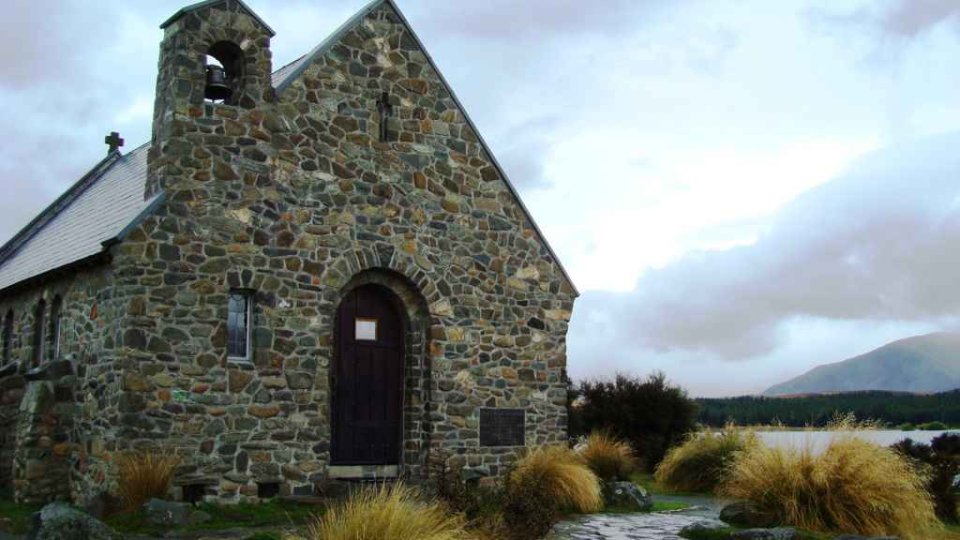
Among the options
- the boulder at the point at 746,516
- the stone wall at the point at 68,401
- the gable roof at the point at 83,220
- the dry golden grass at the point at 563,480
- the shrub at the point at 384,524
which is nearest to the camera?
the shrub at the point at 384,524

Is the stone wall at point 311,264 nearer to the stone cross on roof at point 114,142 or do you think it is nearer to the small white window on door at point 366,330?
the small white window on door at point 366,330

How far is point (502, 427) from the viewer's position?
754 inches

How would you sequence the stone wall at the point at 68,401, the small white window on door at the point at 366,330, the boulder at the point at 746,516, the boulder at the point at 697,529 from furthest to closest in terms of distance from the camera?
the small white window on door at the point at 366,330, the stone wall at the point at 68,401, the boulder at the point at 746,516, the boulder at the point at 697,529

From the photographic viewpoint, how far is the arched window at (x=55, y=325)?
18281 mm

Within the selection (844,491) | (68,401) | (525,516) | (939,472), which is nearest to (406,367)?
(68,401)

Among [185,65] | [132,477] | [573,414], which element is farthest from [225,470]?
[573,414]

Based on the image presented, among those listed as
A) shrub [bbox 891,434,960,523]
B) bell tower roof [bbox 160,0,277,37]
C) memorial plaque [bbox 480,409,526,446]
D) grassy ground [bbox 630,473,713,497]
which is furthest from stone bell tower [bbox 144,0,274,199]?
shrub [bbox 891,434,960,523]

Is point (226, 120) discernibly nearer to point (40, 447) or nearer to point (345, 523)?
point (40, 447)

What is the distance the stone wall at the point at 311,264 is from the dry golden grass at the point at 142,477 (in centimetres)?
30

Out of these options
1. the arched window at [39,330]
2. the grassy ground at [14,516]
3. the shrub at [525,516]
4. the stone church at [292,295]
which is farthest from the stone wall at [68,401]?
the shrub at [525,516]

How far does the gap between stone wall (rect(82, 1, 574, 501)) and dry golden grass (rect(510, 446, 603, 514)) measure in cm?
179

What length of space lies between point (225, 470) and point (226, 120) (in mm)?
5945

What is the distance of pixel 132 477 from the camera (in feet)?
47.3

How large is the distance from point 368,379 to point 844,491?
8.87m
